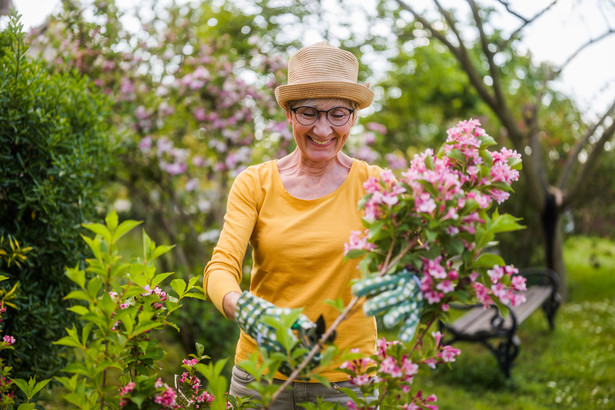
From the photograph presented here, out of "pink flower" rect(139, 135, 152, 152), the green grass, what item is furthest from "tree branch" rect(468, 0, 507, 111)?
"pink flower" rect(139, 135, 152, 152)

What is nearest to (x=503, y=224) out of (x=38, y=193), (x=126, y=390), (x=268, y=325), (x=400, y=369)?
(x=400, y=369)

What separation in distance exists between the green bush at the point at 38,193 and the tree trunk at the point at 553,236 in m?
6.66

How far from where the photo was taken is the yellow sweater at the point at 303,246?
2002mm

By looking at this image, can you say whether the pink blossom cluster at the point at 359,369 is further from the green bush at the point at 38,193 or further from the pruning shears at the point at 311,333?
the green bush at the point at 38,193

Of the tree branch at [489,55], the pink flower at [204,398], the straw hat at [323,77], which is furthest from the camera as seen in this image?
the tree branch at [489,55]

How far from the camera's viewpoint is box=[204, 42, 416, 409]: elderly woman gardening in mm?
1998

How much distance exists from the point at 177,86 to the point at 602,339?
232 inches

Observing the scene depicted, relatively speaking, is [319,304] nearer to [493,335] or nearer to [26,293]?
[26,293]

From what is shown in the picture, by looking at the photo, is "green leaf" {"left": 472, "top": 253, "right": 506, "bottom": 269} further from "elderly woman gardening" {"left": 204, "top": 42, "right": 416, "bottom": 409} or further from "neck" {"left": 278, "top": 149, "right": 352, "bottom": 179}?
"neck" {"left": 278, "top": 149, "right": 352, "bottom": 179}

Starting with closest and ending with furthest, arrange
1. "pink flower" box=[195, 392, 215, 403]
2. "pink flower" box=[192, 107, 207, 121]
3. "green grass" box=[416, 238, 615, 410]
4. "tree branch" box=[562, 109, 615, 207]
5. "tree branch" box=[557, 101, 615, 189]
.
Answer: "pink flower" box=[195, 392, 215, 403] → "green grass" box=[416, 238, 615, 410] → "pink flower" box=[192, 107, 207, 121] → "tree branch" box=[562, 109, 615, 207] → "tree branch" box=[557, 101, 615, 189]

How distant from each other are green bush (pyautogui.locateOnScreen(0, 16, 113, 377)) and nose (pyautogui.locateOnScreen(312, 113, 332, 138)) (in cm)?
160

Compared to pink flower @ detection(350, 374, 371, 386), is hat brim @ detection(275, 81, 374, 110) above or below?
above

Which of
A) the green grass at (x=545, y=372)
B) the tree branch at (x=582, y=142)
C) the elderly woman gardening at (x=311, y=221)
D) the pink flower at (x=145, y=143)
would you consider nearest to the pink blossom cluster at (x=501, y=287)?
the elderly woman gardening at (x=311, y=221)

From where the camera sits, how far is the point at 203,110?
6.03 metres
